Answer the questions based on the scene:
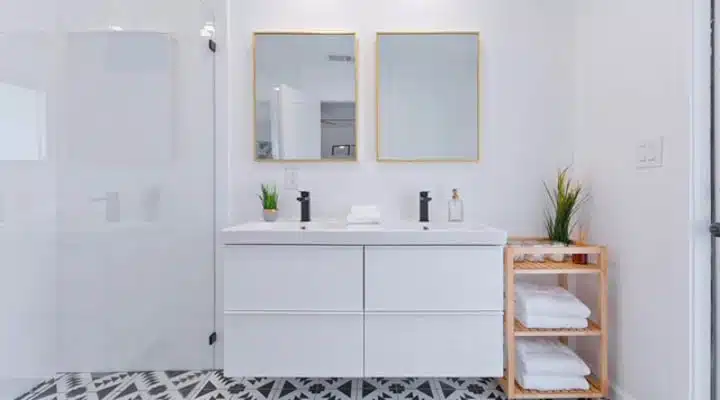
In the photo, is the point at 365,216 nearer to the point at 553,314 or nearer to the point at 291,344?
the point at 291,344

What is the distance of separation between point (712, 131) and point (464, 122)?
1.01 meters

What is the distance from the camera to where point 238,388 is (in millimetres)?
2037

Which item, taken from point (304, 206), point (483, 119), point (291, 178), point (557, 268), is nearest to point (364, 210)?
point (304, 206)

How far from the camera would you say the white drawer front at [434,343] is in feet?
5.71

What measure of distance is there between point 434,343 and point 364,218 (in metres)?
0.64

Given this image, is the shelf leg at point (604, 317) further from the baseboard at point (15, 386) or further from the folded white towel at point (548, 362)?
the baseboard at point (15, 386)

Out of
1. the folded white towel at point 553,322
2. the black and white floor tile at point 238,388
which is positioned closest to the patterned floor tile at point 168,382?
the black and white floor tile at point 238,388

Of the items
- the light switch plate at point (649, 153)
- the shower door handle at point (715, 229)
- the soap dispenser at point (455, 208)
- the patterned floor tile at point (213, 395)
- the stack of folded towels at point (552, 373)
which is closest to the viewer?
the shower door handle at point (715, 229)

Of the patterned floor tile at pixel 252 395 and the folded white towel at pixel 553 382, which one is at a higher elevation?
the folded white towel at pixel 553 382

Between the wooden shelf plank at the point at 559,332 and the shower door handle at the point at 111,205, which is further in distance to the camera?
the shower door handle at the point at 111,205

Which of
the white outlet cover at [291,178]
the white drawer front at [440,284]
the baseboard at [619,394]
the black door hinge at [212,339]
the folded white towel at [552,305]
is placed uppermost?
the white outlet cover at [291,178]

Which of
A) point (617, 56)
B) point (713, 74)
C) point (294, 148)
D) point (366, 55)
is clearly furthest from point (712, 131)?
point (294, 148)

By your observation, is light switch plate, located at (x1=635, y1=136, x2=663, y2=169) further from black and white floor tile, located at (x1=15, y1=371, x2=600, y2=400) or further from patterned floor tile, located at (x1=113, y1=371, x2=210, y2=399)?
patterned floor tile, located at (x1=113, y1=371, x2=210, y2=399)

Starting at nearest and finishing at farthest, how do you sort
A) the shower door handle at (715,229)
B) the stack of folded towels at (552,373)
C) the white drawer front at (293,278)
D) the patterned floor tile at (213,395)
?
the shower door handle at (715,229), the white drawer front at (293,278), the stack of folded towels at (552,373), the patterned floor tile at (213,395)
